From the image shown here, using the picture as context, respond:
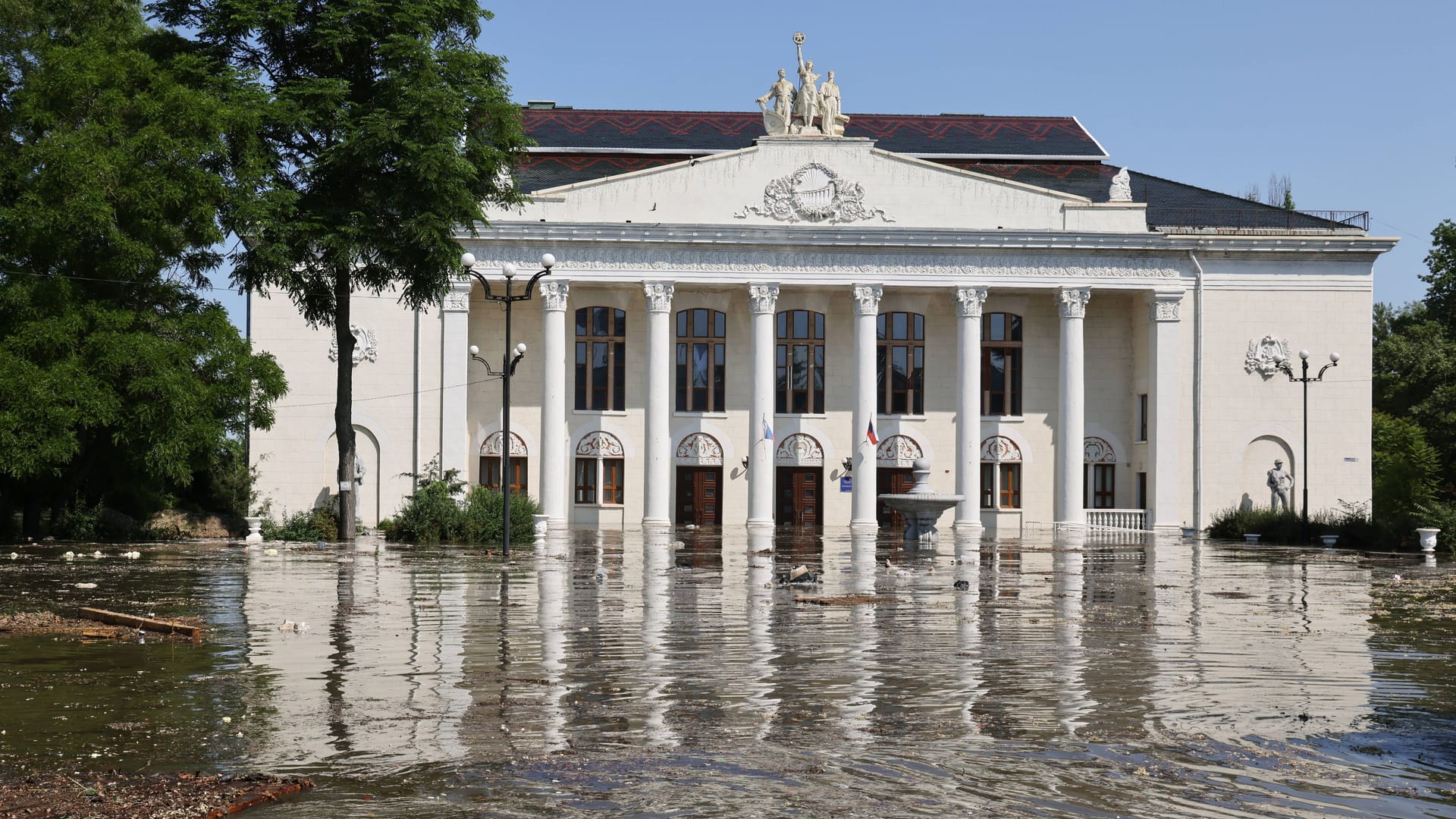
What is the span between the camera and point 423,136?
94.0 feet

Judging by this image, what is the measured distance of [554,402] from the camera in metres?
51.9

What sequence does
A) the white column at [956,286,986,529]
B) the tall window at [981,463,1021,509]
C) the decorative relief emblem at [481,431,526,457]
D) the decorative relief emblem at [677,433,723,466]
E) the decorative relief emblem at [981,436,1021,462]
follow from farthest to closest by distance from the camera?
the decorative relief emblem at [981,436,1021,462] < the tall window at [981,463,1021,509] < the decorative relief emblem at [677,433,723,466] < the decorative relief emblem at [481,431,526,457] < the white column at [956,286,986,529]

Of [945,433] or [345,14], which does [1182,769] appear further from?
[945,433]

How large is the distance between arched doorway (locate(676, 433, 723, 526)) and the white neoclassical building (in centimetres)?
9

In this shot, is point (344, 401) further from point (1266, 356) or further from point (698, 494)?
point (1266, 356)

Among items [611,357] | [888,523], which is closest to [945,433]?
[888,523]

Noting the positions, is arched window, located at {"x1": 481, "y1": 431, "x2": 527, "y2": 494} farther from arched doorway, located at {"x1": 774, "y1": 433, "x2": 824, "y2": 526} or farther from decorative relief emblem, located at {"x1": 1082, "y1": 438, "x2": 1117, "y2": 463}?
decorative relief emblem, located at {"x1": 1082, "y1": 438, "x2": 1117, "y2": 463}

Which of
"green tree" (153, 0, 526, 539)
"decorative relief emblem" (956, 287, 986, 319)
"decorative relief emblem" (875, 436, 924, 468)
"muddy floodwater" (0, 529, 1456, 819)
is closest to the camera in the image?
"muddy floodwater" (0, 529, 1456, 819)

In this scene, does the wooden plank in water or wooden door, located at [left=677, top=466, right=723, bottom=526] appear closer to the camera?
the wooden plank in water

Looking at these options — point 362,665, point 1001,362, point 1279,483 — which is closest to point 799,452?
point 1001,362

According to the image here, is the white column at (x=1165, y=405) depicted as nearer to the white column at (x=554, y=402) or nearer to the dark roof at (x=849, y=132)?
the dark roof at (x=849, y=132)

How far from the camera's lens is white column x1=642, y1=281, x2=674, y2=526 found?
2030 inches

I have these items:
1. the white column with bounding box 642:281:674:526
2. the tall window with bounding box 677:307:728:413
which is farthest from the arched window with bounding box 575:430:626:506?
the tall window with bounding box 677:307:728:413

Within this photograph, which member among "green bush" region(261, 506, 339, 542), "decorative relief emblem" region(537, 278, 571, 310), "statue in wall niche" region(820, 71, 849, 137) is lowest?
"green bush" region(261, 506, 339, 542)
